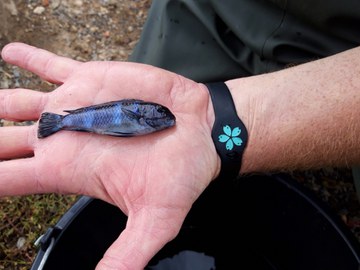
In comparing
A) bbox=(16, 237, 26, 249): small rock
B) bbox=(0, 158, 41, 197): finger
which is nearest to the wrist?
bbox=(0, 158, 41, 197): finger

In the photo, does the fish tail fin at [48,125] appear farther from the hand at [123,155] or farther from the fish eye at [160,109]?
the fish eye at [160,109]

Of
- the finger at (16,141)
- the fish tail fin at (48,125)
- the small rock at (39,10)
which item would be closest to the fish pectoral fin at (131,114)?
the fish tail fin at (48,125)

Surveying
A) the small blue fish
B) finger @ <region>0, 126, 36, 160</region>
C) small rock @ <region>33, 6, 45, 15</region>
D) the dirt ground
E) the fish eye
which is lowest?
the dirt ground

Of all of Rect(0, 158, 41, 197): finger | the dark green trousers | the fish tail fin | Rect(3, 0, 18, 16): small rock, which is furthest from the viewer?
Rect(3, 0, 18, 16): small rock

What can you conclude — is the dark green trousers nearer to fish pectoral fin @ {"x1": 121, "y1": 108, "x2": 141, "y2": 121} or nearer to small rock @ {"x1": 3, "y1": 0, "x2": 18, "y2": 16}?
fish pectoral fin @ {"x1": 121, "y1": 108, "x2": 141, "y2": 121}

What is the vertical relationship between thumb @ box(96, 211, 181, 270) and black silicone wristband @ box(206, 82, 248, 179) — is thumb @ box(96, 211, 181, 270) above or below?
below

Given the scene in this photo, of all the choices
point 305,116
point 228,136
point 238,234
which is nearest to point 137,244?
point 228,136

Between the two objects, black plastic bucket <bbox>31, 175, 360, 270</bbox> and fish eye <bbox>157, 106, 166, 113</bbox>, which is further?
black plastic bucket <bbox>31, 175, 360, 270</bbox>
